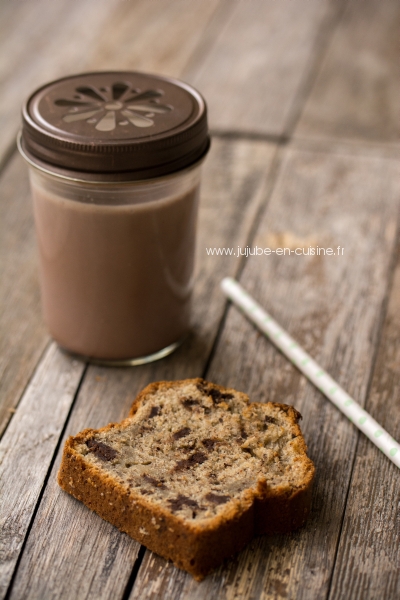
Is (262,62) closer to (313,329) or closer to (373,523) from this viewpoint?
(313,329)

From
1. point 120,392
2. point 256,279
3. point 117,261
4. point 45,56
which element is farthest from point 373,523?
point 45,56

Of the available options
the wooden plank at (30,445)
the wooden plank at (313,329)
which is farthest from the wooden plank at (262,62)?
the wooden plank at (30,445)

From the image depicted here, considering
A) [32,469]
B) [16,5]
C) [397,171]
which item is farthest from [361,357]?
[16,5]

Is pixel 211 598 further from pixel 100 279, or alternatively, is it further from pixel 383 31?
pixel 383 31

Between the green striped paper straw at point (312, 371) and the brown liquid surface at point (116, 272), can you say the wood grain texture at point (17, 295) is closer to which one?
the brown liquid surface at point (116, 272)

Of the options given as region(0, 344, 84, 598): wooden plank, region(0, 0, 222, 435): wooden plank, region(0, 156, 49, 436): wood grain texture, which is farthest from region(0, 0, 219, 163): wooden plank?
region(0, 344, 84, 598): wooden plank

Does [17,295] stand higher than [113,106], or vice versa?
[113,106]

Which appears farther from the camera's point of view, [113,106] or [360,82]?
[360,82]
